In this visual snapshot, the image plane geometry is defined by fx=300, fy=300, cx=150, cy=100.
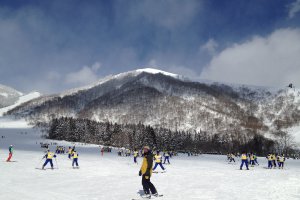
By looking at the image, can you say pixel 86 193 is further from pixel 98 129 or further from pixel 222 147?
pixel 222 147

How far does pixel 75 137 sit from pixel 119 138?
17.5m

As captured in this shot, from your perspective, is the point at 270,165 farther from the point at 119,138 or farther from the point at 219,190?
the point at 119,138

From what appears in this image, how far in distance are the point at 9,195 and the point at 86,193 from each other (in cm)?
303

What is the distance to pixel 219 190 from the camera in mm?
14117

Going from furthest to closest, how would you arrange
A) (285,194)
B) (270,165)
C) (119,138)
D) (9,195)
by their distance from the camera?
(119,138) < (270,165) < (285,194) < (9,195)

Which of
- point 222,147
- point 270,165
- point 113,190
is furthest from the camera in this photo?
point 222,147

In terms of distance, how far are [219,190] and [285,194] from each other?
112 inches

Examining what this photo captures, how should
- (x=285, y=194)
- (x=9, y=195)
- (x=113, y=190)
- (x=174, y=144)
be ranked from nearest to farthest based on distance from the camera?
(x=9, y=195), (x=285, y=194), (x=113, y=190), (x=174, y=144)

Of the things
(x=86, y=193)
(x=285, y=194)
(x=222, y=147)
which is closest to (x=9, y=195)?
(x=86, y=193)

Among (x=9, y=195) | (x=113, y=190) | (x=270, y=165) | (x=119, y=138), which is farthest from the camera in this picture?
(x=119, y=138)

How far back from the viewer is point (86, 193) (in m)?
12.9

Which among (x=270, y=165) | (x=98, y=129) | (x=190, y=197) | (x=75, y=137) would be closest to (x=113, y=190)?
(x=190, y=197)

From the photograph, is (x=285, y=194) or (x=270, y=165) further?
(x=270, y=165)

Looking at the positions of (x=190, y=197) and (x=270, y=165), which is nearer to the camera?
(x=190, y=197)
